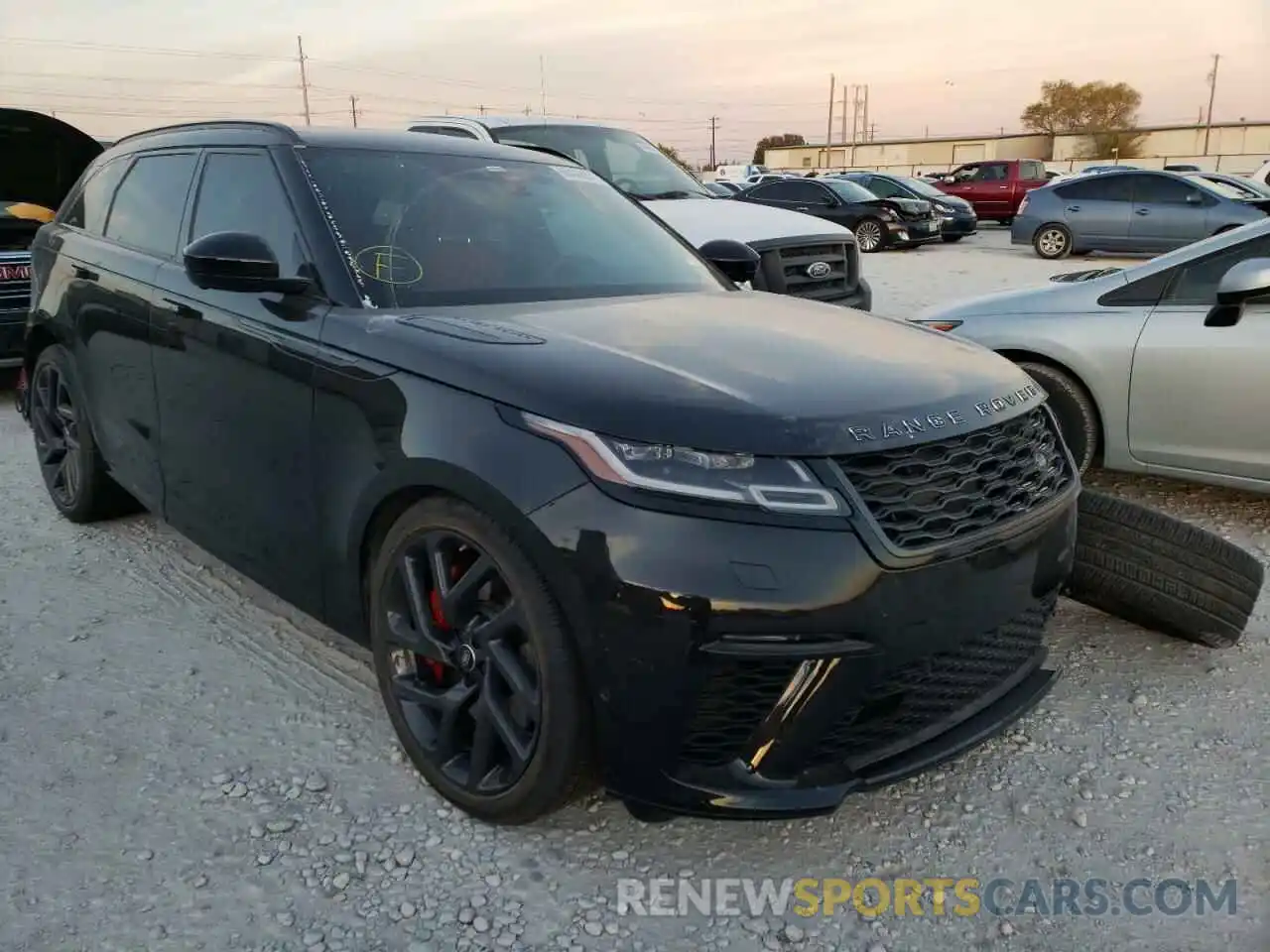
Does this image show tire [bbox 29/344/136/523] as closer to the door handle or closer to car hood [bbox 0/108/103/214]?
the door handle

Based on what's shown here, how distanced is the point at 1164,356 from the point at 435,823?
3.73m

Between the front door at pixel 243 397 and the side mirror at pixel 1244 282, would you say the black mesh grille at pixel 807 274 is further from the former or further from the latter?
the front door at pixel 243 397

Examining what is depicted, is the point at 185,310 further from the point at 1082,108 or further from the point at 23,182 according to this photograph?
the point at 1082,108

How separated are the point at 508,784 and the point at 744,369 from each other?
1130 millimetres

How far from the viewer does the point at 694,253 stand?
389 cm

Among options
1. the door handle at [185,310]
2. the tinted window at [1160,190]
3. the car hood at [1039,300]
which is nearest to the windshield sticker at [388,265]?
the door handle at [185,310]

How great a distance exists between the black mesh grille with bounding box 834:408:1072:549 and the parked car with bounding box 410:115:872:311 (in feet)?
12.4

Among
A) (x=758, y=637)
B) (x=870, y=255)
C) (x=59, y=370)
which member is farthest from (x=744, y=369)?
(x=870, y=255)

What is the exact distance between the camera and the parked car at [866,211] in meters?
20.4

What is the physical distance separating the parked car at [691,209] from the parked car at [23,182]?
8.08ft

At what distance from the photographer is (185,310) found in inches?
134

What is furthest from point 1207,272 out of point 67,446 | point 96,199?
point 67,446

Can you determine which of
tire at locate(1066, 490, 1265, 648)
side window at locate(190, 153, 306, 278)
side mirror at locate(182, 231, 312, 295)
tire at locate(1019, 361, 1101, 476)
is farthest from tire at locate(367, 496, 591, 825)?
tire at locate(1019, 361, 1101, 476)

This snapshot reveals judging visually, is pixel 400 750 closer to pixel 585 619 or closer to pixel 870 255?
pixel 585 619
